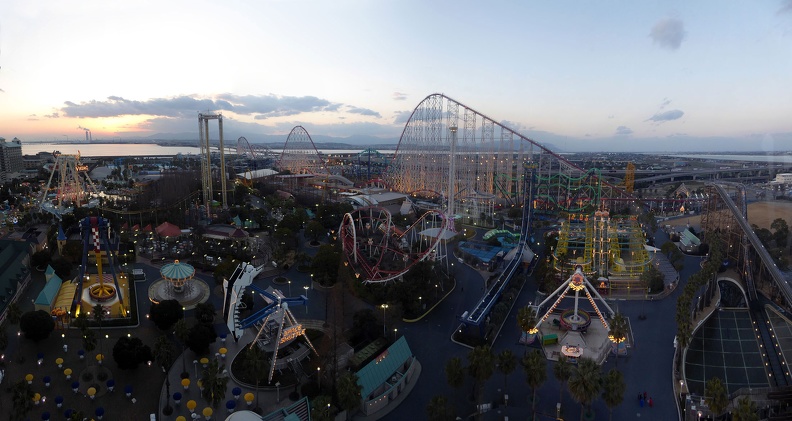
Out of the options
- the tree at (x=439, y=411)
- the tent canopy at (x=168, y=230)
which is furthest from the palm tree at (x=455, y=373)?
the tent canopy at (x=168, y=230)

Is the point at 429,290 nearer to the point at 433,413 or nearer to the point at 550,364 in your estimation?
the point at 550,364

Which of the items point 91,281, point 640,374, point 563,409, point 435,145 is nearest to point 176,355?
point 91,281

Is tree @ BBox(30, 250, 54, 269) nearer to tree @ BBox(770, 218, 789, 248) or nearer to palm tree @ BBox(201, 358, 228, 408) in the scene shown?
palm tree @ BBox(201, 358, 228, 408)

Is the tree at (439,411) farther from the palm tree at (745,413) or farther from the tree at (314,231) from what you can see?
the tree at (314,231)

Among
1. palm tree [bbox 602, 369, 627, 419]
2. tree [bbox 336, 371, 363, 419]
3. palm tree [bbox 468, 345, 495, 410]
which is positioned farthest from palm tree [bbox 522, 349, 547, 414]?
tree [bbox 336, 371, 363, 419]

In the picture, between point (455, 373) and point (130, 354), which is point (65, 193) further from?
point (455, 373)

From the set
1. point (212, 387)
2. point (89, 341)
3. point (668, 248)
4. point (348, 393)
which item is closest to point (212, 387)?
point (212, 387)
